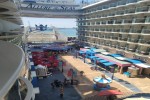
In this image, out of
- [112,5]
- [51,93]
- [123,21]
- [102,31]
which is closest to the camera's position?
[51,93]

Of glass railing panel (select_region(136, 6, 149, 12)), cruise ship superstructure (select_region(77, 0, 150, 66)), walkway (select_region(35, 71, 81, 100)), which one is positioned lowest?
walkway (select_region(35, 71, 81, 100))

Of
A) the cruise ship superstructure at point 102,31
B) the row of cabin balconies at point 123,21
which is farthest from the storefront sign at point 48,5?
the row of cabin balconies at point 123,21

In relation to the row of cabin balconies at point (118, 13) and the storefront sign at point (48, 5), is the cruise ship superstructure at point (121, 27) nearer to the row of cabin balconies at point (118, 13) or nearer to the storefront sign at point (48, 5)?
the row of cabin balconies at point (118, 13)

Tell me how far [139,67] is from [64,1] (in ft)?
228

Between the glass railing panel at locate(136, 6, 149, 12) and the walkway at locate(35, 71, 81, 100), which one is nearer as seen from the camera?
the walkway at locate(35, 71, 81, 100)

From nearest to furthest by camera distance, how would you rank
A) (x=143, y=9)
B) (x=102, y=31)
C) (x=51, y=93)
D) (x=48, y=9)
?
(x=51, y=93)
(x=143, y=9)
(x=102, y=31)
(x=48, y=9)

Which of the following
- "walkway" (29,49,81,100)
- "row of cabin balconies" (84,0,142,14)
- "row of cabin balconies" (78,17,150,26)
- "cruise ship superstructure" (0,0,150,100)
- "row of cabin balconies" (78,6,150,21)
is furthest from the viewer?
"row of cabin balconies" (84,0,142,14)

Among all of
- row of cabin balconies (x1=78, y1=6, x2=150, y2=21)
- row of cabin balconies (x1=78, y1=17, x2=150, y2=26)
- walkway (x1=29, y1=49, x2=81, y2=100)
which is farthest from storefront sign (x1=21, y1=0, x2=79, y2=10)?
walkway (x1=29, y1=49, x2=81, y2=100)

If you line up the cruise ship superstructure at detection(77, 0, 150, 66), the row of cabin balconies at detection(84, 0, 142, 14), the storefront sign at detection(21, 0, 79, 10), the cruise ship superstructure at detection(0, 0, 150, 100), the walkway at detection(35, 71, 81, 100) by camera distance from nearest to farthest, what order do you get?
the cruise ship superstructure at detection(0, 0, 150, 100), the walkway at detection(35, 71, 81, 100), the cruise ship superstructure at detection(77, 0, 150, 66), the row of cabin balconies at detection(84, 0, 142, 14), the storefront sign at detection(21, 0, 79, 10)

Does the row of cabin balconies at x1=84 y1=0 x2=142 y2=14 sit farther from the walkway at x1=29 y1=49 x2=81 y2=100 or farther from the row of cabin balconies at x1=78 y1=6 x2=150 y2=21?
the walkway at x1=29 y1=49 x2=81 y2=100

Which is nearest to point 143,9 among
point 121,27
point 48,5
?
point 121,27

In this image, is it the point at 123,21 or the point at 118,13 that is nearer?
the point at 123,21

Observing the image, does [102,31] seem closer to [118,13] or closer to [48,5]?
[118,13]

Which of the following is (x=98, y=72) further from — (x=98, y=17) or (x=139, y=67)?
(x=98, y=17)
